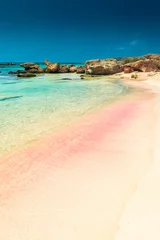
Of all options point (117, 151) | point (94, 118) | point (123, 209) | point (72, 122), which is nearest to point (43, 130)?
point (72, 122)

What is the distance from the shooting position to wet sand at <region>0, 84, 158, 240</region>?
3451mm

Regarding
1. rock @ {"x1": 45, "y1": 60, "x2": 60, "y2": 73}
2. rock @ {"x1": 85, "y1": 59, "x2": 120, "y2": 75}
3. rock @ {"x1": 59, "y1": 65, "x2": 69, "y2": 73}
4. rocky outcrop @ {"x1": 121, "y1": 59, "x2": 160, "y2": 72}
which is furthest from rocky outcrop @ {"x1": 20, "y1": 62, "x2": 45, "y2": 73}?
rocky outcrop @ {"x1": 121, "y1": 59, "x2": 160, "y2": 72}

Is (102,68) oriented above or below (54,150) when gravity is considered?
above

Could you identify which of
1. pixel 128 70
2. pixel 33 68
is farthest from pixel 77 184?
pixel 33 68

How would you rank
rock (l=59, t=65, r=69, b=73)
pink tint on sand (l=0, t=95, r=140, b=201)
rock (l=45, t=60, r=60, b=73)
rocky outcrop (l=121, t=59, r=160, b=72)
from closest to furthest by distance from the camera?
pink tint on sand (l=0, t=95, r=140, b=201)
rocky outcrop (l=121, t=59, r=160, b=72)
rock (l=45, t=60, r=60, b=73)
rock (l=59, t=65, r=69, b=73)

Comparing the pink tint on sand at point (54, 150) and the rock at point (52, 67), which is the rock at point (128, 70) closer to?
the rock at point (52, 67)

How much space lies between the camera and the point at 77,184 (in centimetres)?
467

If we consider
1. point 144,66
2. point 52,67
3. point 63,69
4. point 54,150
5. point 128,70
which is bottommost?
point 54,150

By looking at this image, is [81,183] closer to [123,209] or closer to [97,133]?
[123,209]

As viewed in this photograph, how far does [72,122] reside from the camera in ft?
31.8

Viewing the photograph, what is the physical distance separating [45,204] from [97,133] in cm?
424

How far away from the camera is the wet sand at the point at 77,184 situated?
11.3 feet

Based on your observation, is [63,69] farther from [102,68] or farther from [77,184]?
[77,184]

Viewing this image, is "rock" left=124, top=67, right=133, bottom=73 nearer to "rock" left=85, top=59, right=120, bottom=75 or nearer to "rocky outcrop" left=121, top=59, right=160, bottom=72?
"rocky outcrop" left=121, top=59, right=160, bottom=72
